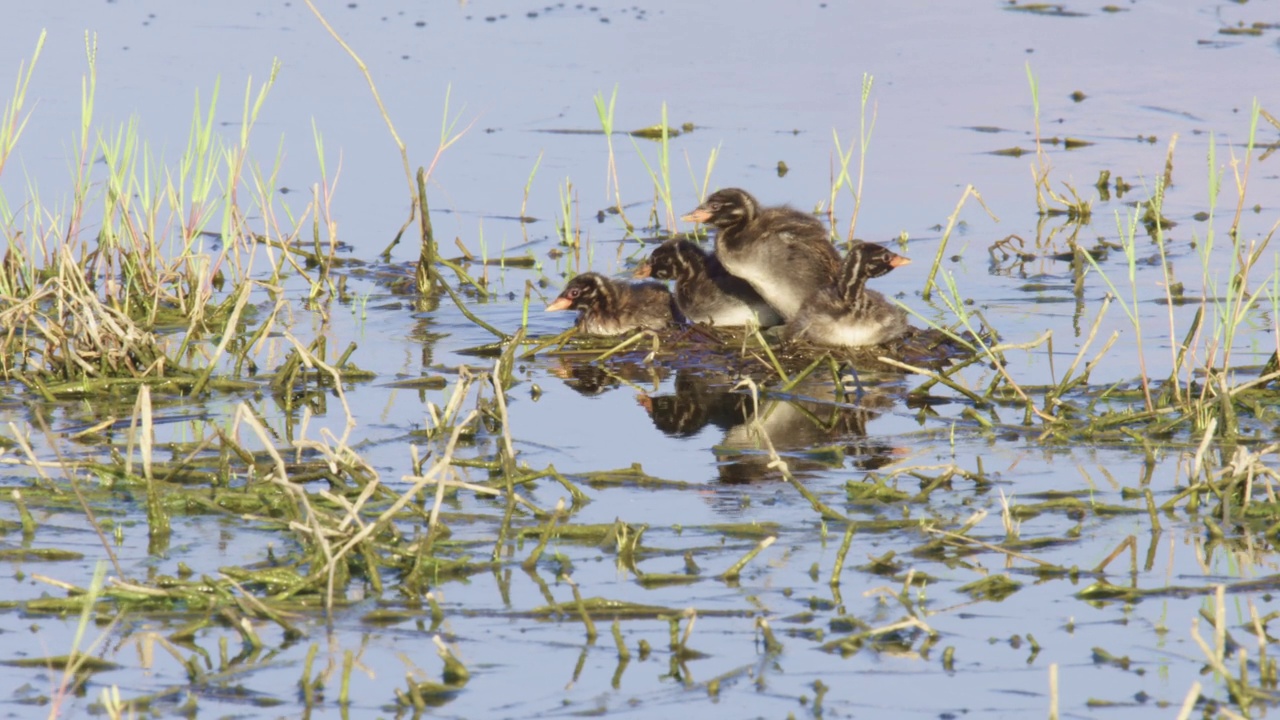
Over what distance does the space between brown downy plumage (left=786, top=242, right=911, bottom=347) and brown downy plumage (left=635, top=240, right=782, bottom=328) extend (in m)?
0.64

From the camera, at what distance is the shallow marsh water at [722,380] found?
452cm

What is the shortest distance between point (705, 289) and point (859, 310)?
1134 mm

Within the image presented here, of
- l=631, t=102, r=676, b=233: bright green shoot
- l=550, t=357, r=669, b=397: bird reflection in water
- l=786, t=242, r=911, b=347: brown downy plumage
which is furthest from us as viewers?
l=631, t=102, r=676, b=233: bright green shoot

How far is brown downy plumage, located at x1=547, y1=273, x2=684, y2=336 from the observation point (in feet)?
29.5

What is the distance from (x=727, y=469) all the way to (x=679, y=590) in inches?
55.3

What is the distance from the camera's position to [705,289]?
30.7ft

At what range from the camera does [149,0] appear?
1966cm

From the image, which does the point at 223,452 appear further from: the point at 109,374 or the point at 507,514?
the point at 109,374

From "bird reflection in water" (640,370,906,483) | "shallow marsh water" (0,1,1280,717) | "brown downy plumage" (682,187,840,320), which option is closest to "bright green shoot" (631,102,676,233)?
"shallow marsh water" (0,1,1280,717)

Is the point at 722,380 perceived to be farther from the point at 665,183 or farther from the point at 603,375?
the point at 665,183

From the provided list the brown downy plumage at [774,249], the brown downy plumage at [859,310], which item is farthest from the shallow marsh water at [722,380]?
the brown downy plumage at [774,249]

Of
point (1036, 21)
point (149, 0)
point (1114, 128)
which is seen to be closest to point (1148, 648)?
point (1114, 128)

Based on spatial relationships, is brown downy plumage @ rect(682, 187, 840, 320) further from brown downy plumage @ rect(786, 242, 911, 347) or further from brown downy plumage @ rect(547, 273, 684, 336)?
brown downy plumage @ rect(547, 273, 684, 336)

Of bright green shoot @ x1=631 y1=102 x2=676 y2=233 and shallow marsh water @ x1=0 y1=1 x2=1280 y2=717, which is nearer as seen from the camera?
shallow marsh water @ x1=0 y1=1 x2=1280 y2=717
